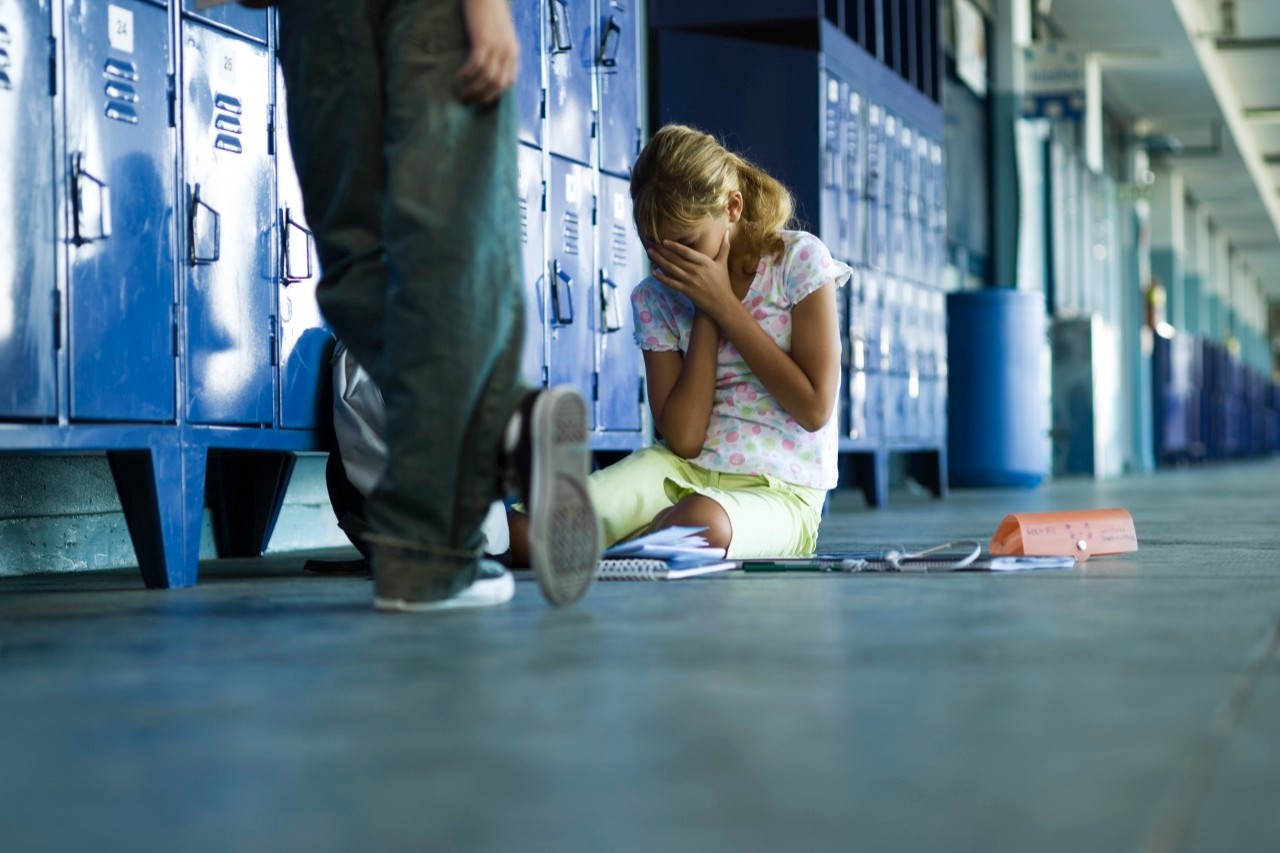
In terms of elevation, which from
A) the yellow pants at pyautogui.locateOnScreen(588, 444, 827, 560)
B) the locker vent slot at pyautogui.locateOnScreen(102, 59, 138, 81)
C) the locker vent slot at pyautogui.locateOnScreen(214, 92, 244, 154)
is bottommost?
the yellow pants at pyautogui.locateOnScreen(588, 444, 827, 560)

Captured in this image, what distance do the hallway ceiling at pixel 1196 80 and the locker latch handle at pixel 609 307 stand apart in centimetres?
983

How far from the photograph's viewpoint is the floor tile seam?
893 mm

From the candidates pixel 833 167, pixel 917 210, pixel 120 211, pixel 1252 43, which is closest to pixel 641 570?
pixel 120 211

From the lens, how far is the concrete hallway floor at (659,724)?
0.95m

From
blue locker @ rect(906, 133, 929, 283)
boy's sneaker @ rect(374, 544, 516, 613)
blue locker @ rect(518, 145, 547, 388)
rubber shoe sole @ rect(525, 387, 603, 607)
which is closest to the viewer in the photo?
rubber shoe sole @ rect(525, 387, 603, 607)

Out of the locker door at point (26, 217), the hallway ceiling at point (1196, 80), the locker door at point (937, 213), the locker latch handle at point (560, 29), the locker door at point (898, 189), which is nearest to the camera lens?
the locker door at point (26, 217)

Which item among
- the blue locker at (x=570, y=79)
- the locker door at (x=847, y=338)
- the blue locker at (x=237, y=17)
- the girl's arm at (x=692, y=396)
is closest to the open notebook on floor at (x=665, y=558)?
the girl's arm at (x=692, y=396)

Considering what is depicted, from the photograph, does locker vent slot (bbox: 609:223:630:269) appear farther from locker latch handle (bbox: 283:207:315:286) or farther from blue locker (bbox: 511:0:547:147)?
locker latch handle (bbox: 283:207:315:286)

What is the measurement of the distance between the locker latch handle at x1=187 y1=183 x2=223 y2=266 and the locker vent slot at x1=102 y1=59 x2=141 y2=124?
0.69 feet

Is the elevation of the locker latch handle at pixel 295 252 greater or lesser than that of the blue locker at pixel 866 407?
greater

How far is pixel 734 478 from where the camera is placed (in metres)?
3.20

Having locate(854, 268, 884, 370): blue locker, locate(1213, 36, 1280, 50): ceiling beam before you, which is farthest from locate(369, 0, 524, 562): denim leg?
locate(1213, 36, 1280, 50): ceiling beam

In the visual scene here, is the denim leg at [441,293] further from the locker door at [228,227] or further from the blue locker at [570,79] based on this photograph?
the blue locker at [570,79]

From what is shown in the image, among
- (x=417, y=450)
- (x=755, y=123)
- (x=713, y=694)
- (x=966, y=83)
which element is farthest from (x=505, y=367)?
(x=966, y=83)
